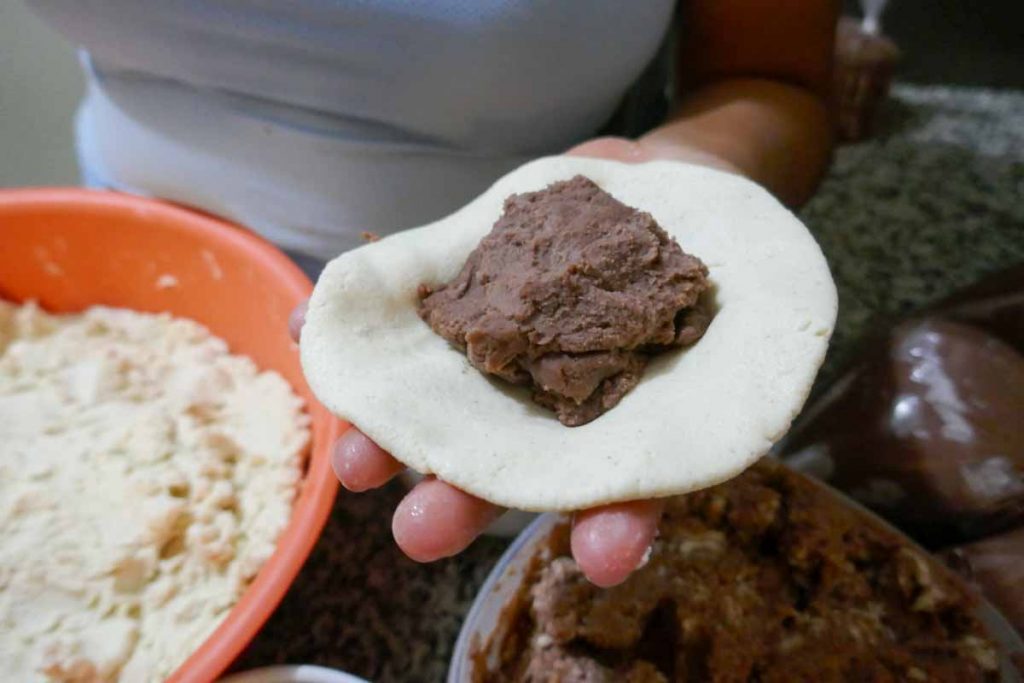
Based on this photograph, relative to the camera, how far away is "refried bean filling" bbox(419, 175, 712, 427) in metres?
0.63

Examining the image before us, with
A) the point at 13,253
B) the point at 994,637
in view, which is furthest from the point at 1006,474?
the point at 13,253

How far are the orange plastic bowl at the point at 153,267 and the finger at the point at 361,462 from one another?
0.24m

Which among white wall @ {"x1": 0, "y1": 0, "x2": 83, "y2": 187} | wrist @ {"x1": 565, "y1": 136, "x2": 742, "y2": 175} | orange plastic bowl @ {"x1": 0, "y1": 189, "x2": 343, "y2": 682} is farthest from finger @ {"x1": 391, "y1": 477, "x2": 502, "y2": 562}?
white wall @ {"x1": 0, "y1": 0, "x2": 83, "y2": 187}

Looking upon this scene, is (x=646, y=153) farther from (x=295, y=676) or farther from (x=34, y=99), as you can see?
(x=34, y=99)

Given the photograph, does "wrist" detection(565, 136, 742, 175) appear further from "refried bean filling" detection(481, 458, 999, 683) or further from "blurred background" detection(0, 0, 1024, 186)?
"blurred background" detection(0, 0, 1024, 186)

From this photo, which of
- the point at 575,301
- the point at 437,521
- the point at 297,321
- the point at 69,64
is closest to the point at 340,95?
the point at 297,321

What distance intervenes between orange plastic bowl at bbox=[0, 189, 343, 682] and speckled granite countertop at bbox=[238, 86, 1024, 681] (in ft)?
0.49

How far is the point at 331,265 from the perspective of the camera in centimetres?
69

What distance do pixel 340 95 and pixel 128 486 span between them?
0.52 metres

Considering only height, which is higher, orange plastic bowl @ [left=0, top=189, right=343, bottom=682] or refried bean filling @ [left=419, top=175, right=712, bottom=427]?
refried bean filling @ [left=419, top=175, right=712, bottom=427]

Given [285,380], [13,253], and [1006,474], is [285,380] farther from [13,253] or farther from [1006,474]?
[1006,474]

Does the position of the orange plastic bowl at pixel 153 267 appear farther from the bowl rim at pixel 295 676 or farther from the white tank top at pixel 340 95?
the bowl rim at pixel 295 676

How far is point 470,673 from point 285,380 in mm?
492

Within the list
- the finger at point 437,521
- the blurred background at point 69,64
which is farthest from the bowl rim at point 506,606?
the blurred background at point 69,64
